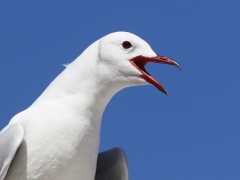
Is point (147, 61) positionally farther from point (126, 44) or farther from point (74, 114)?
point (74, 114)

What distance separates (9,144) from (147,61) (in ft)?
5.72

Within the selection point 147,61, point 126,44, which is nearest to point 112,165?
point 147,61

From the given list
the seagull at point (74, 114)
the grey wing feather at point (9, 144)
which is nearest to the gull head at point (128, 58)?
the seagull at point (74, 114)

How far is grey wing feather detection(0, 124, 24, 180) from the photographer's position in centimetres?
699

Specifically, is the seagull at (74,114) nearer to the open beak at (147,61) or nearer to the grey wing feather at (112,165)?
the open beak at (147,61)

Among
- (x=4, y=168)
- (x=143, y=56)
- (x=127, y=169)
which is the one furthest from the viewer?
(x=127, y=169)

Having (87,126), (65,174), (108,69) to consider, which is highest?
(108,69)

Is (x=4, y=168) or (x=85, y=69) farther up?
(x=85, y=69)

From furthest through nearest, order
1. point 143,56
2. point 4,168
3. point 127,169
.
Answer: point 127,169, point 143,56, point 4,168

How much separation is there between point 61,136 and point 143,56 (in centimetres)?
125

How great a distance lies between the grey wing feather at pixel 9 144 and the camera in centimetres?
699

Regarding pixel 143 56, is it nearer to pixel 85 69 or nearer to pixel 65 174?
pixel 85 69

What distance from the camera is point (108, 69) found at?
7383 mm

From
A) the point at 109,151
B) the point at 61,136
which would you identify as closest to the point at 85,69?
the point at 61,136
